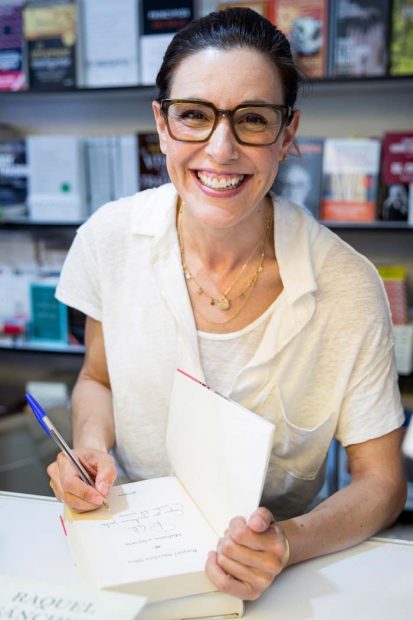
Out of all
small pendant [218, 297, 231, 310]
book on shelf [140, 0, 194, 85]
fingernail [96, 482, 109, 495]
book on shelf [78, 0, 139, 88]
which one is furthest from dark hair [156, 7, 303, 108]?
book on shelf [78, 0, 139, 88]

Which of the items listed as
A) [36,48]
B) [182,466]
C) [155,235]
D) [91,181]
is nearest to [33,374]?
[91,181]

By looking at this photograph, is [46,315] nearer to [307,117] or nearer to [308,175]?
[308,175]

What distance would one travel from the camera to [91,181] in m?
2.65

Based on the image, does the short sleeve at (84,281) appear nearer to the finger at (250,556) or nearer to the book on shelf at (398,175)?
the finger at (250,556)

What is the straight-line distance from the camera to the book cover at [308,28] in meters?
2.28

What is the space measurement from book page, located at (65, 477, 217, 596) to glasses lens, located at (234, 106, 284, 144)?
55 centimetres

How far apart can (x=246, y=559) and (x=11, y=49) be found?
241 centimetres

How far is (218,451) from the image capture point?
0.88m

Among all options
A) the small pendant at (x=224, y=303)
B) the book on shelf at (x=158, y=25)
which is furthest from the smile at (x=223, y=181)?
the book on shelf at (x=158, y=25)

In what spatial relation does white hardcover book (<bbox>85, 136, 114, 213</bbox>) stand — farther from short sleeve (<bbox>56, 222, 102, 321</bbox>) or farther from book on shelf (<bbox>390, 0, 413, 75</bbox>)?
short sleeve (<bbox>56, 222, 102, 321</bbox>)

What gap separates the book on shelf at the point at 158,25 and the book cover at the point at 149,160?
0.20m

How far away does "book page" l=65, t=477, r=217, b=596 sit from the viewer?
80 centimetres

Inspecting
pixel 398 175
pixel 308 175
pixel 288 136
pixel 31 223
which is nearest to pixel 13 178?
pixel 31 223

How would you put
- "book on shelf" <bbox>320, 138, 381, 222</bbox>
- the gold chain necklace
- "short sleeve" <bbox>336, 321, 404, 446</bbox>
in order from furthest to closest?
"book on shelf" <bbox>320, 138, 381, 222</bbox>
the gold chain necklace
"short sleeve" <bbox>336, 321, 404, 446</bbox>
